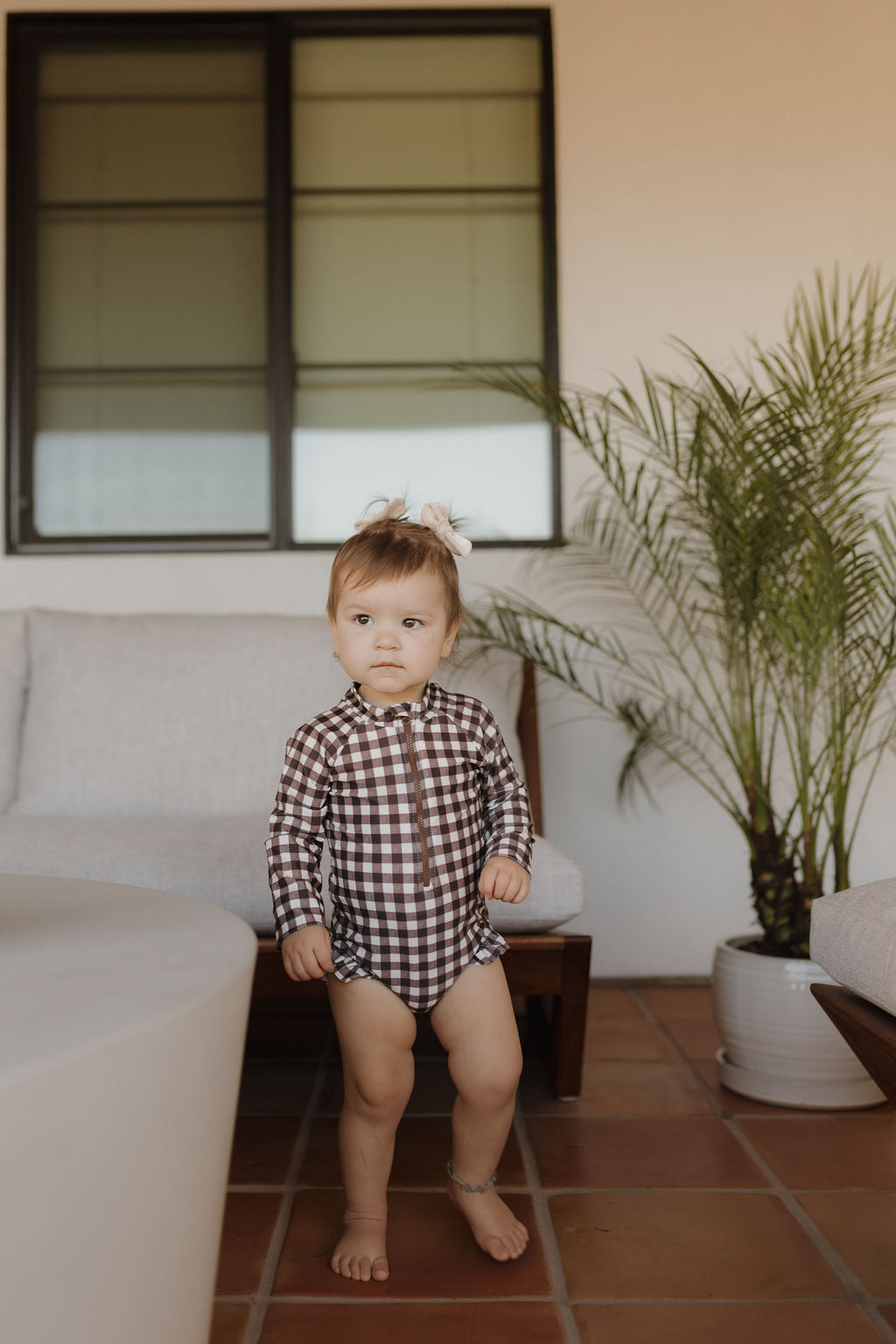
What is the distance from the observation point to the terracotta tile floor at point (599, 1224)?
144cm

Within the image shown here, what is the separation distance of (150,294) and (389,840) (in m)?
2.34

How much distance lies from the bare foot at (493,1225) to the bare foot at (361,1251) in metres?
0.13

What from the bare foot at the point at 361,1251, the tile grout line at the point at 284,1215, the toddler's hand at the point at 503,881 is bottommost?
the tile grout line at the point at 284,1215

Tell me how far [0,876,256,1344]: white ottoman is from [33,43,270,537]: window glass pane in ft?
7.91

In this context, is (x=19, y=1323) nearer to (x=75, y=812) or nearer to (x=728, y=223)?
(x=75, y=812)

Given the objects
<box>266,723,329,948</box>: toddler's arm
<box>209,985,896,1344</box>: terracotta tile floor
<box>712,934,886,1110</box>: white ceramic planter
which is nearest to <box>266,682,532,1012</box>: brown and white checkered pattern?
<box>266,723,329,948</box>: toddler's arm

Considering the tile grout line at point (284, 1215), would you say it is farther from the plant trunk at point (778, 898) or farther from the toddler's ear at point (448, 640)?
the plant trunk at point (778, 898)

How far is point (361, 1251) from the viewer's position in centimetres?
157

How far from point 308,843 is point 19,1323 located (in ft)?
2.96

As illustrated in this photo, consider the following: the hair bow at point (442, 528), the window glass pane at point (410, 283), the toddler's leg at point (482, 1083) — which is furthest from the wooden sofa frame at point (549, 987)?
the window glass pane at point (410, 283)

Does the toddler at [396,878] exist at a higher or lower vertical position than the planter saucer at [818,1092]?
higher

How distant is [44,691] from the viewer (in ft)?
9.07

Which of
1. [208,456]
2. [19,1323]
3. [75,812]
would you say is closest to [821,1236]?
[19,1323]

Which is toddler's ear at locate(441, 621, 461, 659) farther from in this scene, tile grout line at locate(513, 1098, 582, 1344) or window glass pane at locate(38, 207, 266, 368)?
window glass pane at locate(38, 207, 266, 368)
